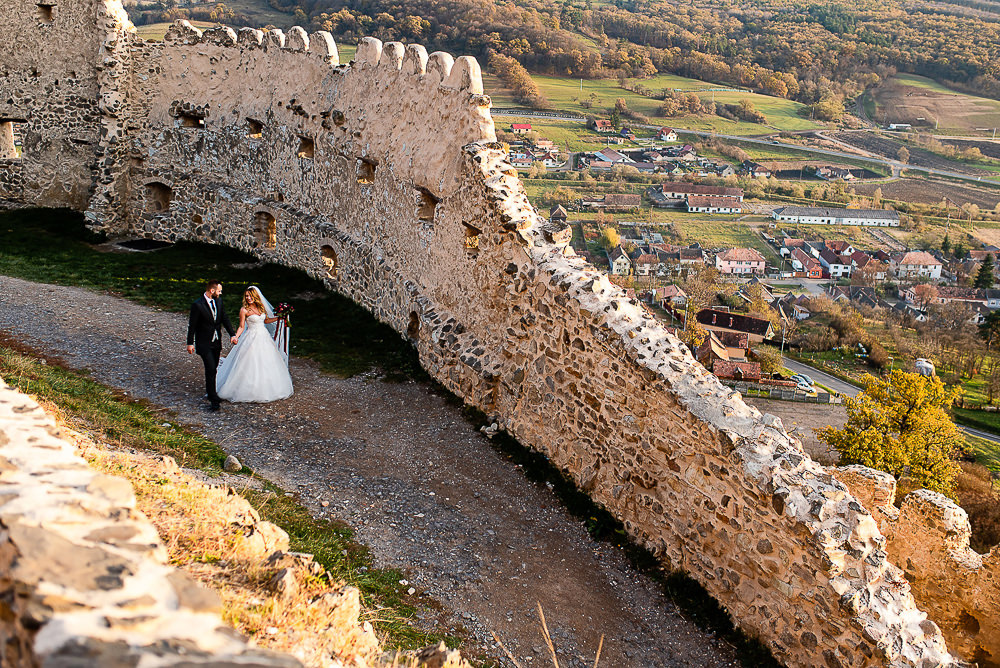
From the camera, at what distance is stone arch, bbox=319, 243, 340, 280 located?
14031 millimetres

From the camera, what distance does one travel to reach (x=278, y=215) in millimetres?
15039

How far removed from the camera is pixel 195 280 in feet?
46.8

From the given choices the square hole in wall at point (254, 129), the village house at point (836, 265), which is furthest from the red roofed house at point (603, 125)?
the square hole in wall at point (254, 129)

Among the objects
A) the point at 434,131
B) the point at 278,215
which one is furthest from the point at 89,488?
the point at 278,215

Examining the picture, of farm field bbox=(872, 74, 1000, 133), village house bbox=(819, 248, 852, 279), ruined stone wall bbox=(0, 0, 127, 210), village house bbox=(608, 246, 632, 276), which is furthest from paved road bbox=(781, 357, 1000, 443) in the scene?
farm field bbox=(872, 74, 1000, 133)

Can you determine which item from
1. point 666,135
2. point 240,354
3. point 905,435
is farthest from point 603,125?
point 240,354

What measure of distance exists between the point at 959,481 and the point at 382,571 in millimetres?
25032

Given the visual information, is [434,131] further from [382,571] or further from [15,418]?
[15,418]

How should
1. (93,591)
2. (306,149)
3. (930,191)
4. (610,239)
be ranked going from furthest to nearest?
(930,191) < (610,239) < (306,149) < (93,591)

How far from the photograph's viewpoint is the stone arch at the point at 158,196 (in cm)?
1701

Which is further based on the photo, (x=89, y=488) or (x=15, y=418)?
(x=15, y=418)

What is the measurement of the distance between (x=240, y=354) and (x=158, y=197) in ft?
30.8

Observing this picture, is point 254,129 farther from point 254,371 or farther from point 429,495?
point 429,495

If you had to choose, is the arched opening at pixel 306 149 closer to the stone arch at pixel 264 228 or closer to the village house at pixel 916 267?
the stone arch at pixel 264 228
